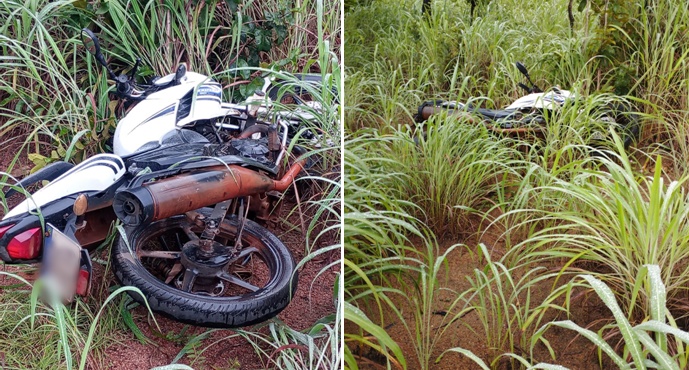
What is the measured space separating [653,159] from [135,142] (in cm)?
82

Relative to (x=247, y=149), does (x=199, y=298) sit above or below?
below

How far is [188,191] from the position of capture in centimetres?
95

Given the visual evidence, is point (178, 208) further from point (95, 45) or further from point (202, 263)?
point (95, 45)

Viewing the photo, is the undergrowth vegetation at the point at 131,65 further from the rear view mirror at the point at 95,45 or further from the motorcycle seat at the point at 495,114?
the motorcycle seat at the point at 495,114

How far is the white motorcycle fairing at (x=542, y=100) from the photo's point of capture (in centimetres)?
100

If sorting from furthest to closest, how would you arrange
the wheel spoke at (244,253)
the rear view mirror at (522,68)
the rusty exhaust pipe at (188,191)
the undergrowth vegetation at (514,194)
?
1. the wheel spoke at (244,253)
2. the rear view mirror at (522,68)
3. the rusty exhaust pipe at (188,191)
4. the undergrowth vegetation at (514,194)

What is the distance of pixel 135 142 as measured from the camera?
3.87 feet

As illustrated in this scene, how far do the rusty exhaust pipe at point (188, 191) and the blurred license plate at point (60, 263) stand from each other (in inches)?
4.0

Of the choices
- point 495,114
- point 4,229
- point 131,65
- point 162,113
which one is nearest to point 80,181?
point 4,229

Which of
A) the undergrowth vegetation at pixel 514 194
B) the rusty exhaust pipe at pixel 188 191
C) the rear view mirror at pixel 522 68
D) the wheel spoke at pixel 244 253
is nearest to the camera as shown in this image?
the undergrowth vegetation at pixel 514 194

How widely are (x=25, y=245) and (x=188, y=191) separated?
24cm

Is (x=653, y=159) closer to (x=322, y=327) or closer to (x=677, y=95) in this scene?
(x=677, y=95)

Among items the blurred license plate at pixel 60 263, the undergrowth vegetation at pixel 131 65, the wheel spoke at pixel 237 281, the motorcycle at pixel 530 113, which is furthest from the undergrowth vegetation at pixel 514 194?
the blurred license plate at pixel 60 263

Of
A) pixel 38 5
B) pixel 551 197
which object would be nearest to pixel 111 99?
pixel 38 5
